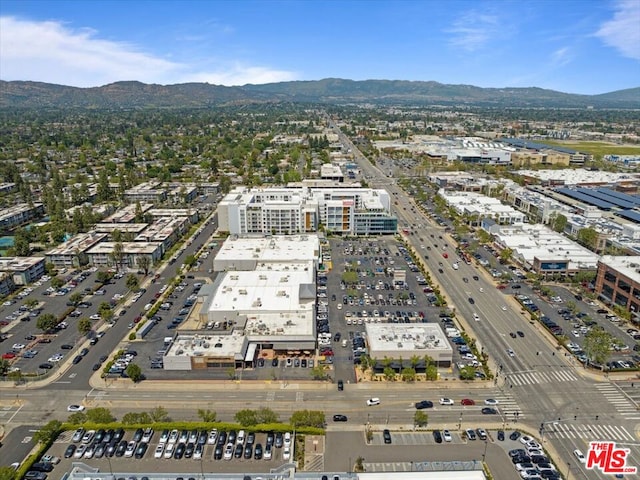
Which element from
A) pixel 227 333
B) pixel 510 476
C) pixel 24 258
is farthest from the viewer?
pixel 24 258

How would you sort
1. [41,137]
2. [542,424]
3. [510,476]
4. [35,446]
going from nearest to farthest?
[510,476], [35,446], [542,424], [41,137]

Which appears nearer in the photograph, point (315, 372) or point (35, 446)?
point (35, 446)

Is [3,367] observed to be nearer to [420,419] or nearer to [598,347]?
[420,419]

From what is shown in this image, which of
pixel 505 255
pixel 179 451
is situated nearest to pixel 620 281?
pixel 505 255

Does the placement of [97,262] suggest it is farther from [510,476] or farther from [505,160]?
[505,160]

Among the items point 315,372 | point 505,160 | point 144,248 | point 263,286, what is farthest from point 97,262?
point 505,160

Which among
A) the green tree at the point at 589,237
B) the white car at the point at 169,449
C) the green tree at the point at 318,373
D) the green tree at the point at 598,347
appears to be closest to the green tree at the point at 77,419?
the white car at the point at 169,449
